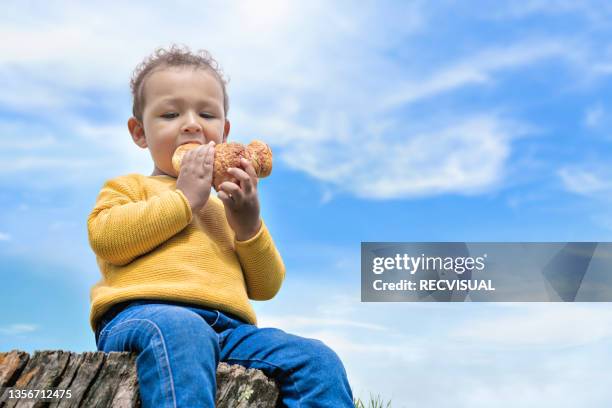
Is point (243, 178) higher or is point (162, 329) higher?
point (243, 178)

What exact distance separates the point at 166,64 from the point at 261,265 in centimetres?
107

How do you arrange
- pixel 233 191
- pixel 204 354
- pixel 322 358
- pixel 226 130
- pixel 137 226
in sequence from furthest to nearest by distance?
pixel 226 130
pixel 233 191
pixel 137 226
pixel 322 358
pixel 204 354

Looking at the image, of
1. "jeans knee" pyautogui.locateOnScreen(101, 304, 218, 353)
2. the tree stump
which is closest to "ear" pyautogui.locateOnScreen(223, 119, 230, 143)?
"jeans knee" pyautogui.locateOnScreen(101, 304, 218, 353)

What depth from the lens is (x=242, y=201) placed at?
10.6 feet

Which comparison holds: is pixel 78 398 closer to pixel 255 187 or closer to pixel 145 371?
pixel 145 371

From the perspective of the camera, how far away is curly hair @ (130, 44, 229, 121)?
355 cm

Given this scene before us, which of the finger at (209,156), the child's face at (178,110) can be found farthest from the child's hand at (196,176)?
the child's face at (178,110)

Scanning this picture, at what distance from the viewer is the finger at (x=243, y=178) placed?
318 centimetres

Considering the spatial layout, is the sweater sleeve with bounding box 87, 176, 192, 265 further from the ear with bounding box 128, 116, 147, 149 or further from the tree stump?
the ear with bounding box 128, 116, 147, 149

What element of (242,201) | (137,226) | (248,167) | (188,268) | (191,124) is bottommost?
(188,268)

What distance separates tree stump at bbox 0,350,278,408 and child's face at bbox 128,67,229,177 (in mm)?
1064

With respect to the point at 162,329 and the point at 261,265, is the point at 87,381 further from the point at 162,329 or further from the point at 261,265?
the point at 261,265

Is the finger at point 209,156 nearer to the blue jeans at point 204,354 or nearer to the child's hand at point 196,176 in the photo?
the child's hand at point 196,176

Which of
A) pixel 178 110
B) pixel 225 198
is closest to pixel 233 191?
pixel 225 198
